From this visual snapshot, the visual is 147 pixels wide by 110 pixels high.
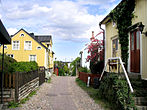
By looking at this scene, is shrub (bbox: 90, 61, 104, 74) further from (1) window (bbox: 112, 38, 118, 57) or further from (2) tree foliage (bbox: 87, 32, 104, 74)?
(1) window (bbox: 112, 38, 118, 57)

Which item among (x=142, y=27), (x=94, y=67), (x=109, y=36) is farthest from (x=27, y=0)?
(x=94, y=67)

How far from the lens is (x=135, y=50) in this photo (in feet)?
30.8

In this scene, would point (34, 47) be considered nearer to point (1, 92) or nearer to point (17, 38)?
point (17, 38)

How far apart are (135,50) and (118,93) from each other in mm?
3701

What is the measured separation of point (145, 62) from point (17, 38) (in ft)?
82.9

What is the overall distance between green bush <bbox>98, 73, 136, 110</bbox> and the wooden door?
2.07 m

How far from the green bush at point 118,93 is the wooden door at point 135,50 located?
207cm

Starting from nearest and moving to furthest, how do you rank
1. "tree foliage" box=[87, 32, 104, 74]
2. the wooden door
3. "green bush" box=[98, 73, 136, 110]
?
"green bush" box=[98, 73, 136, 110], the wooden door, "tree foliage" box=[87, 32, 104, 74]

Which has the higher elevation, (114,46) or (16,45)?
(16,45)

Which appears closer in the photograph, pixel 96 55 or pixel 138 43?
pixel 138 43

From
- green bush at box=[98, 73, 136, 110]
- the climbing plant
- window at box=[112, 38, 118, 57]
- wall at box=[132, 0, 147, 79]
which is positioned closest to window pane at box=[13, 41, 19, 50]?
window at box=[112, 38, 118, 57]

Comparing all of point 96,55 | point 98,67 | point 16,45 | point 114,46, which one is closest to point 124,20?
point 114,46

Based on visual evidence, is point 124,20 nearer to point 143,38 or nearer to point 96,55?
point 143,38

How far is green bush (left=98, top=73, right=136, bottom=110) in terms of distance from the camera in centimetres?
600
